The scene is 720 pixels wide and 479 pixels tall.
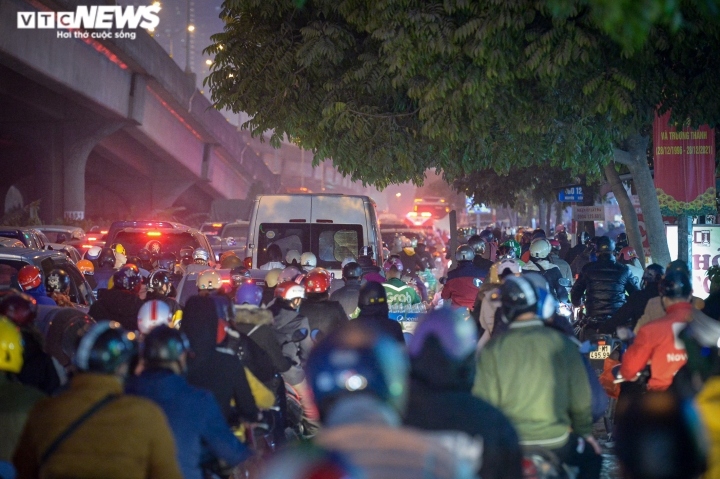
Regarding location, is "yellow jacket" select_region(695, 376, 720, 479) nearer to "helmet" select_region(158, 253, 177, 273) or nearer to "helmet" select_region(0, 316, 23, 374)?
"helmet" select_region(0, 316, 23, 374)

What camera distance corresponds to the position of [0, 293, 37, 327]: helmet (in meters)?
6.39

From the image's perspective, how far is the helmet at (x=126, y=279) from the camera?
9742 millimetres

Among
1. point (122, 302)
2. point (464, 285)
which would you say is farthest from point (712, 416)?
point (464, 285)

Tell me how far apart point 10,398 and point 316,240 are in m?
10.2

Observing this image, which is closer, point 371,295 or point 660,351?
point 660,351

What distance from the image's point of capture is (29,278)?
9375mm

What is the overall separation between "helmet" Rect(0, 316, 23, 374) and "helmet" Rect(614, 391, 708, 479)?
3.25 m

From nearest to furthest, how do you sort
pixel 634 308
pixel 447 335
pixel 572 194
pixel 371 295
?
pixel 447 335 → pixel 371 295 → pixel 634 308 → pixel 572 194

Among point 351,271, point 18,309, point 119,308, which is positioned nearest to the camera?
point 18,309

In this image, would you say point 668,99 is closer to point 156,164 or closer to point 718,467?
point 718,467

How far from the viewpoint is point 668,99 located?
13.4 metres

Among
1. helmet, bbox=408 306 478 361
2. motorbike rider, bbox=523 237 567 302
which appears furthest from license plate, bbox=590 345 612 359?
helmet, bbox=408 306 478 361

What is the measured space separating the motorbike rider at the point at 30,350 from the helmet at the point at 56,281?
125 inches

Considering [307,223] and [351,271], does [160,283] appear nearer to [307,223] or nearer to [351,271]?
[351,271]
